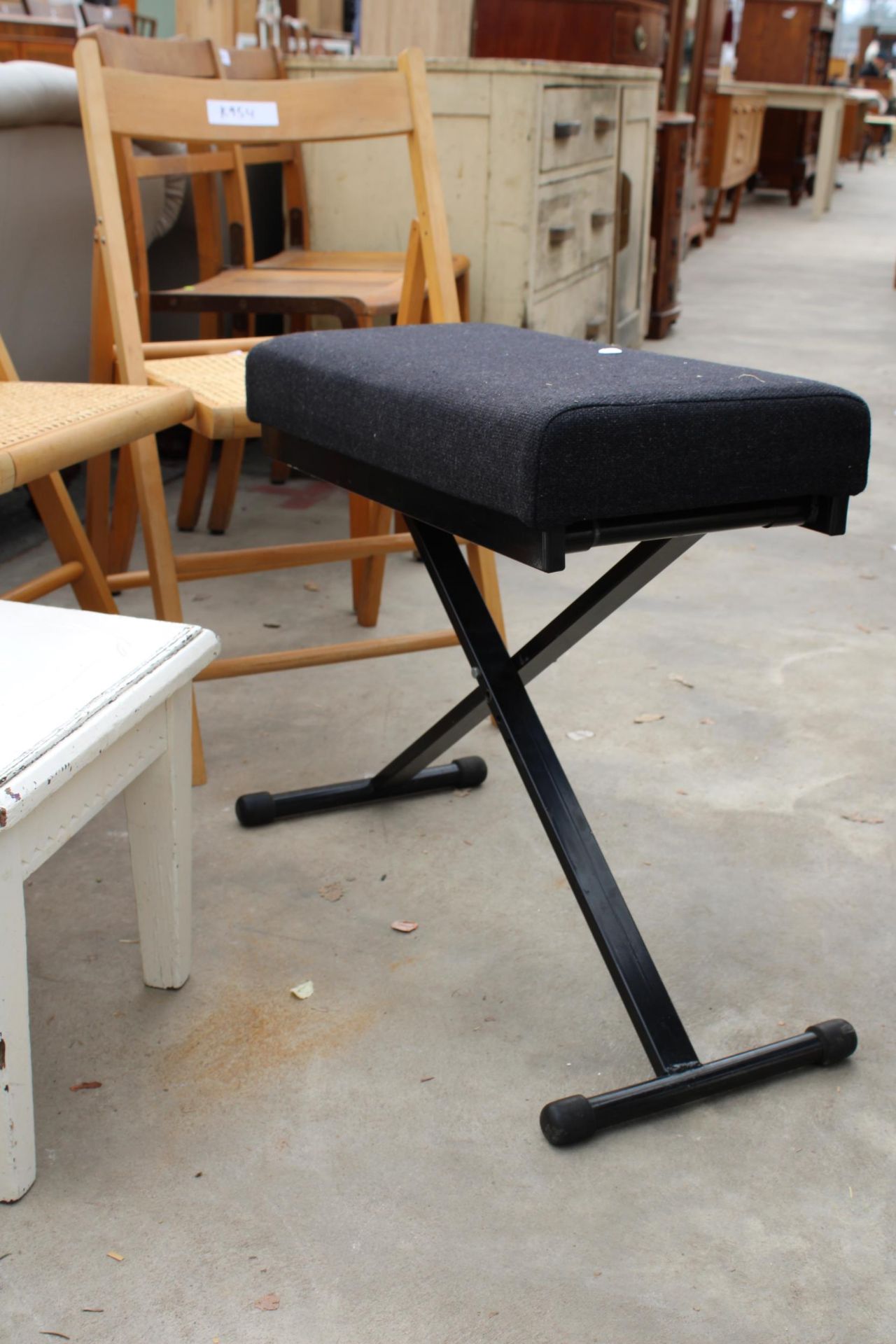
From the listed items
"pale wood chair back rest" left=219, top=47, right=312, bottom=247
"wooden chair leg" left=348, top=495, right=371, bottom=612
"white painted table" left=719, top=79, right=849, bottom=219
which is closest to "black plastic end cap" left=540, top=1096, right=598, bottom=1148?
"wooden chair leg" left=348, top=495, right=371, bottom=612

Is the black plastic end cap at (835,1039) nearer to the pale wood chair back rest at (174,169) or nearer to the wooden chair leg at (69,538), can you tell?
the wooden chair leg at (69,538)

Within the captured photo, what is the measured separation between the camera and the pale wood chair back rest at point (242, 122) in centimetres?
168

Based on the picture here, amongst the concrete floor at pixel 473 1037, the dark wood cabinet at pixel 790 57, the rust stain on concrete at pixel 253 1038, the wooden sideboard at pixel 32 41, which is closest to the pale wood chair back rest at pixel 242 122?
the concrete floor at pixel 473 1037

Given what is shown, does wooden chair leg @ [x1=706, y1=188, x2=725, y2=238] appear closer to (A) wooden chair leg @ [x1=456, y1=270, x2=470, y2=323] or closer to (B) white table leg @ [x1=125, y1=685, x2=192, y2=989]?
(A) wooden chair leg @ [x1=456, y1=270, x2=470, y2=323]

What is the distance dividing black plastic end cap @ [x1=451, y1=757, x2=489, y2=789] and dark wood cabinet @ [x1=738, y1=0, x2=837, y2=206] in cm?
951

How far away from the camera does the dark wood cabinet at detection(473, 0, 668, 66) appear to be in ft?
12.7

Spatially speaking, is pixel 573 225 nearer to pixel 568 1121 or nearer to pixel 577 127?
pixel 577 127

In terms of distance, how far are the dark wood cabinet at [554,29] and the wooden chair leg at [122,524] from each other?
7.94 feet

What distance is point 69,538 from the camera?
5.36 feet

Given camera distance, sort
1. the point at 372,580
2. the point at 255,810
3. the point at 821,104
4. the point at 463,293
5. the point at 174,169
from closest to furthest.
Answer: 1. the point at 255,810
2. the point at 372,580
3. the point at 174,169
4. the point at 463,293
5. the point at 821,104

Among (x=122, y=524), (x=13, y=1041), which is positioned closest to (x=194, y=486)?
(x=122, y=524)

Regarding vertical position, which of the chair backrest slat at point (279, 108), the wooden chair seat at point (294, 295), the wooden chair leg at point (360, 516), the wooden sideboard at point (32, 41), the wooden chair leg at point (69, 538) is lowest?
the wooden chair leg at point (360, 516)

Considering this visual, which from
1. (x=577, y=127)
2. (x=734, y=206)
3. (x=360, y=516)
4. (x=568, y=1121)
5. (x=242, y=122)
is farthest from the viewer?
(x=734, y=206)

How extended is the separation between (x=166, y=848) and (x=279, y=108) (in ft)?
3.73
